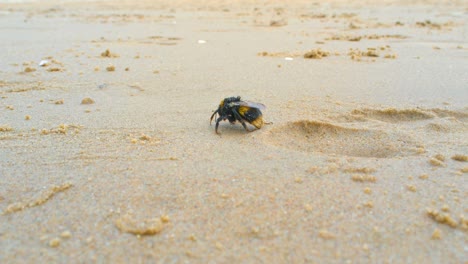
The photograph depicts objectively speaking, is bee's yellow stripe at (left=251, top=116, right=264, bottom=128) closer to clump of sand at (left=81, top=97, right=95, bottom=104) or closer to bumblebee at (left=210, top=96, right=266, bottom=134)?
bumblebee at (left=210, top=96, right=266, bottom=134)

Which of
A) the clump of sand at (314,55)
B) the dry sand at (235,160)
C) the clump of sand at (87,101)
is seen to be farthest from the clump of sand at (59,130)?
the clump of sand at (314,55)

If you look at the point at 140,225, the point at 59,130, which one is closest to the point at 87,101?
the point at 59,130

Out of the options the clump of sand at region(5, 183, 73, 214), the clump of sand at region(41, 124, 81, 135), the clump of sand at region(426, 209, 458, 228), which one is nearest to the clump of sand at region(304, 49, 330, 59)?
the clump of sand at region(41, 124, 81, 135)

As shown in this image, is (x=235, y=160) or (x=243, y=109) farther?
(x=243, y=109)

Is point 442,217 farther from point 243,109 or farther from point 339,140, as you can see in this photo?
point 243,109

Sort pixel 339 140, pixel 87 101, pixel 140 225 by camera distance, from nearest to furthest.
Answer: pixel 140 225 → pixel 339 140 → pixel 87 101

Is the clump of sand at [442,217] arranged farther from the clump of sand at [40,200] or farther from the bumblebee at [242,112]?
the clump of sand at [40,200]
